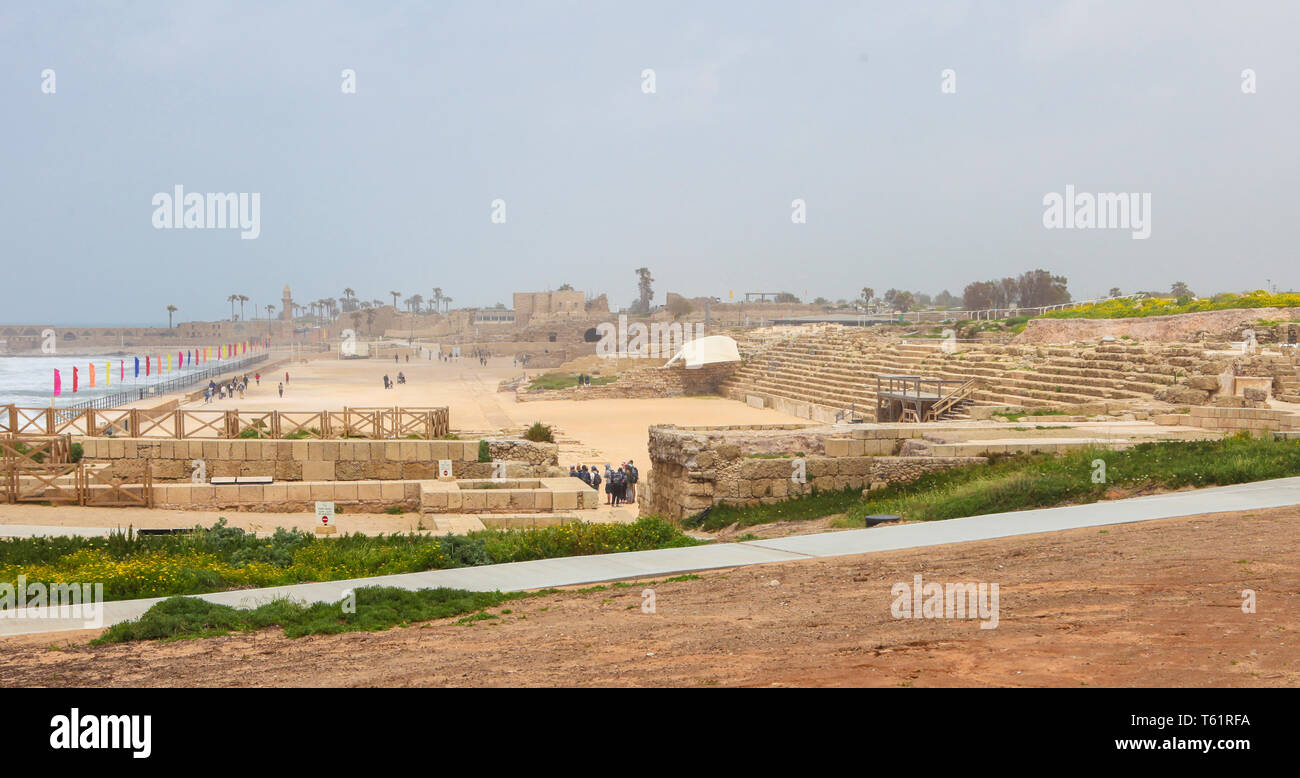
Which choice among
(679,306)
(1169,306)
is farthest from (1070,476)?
(679,306)

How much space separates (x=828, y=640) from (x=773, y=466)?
9.87 m

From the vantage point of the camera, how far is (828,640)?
22.2 feet

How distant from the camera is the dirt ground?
19.0 feet

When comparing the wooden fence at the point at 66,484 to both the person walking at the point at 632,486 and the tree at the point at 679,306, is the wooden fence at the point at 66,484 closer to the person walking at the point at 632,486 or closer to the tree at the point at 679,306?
the person walking at the point at 632,486

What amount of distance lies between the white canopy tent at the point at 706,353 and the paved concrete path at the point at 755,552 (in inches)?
1808

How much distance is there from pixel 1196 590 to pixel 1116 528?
3.02m

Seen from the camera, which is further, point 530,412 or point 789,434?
point 530,412

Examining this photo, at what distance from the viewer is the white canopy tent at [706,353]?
5834cm

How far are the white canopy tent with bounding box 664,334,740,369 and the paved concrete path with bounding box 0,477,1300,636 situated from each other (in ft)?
151

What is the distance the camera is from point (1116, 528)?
412 inches

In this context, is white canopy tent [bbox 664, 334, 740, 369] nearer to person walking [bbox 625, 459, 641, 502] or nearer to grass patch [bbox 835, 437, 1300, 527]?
person walking [bbox 625, 459, 641, 502]

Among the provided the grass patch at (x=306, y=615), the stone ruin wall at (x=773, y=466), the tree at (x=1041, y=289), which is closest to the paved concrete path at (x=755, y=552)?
the grass patch at (x=306, y=615)
